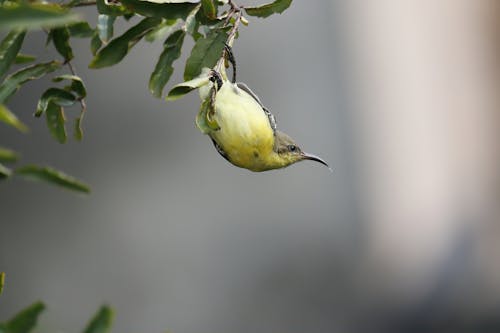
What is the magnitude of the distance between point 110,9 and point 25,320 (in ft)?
1.25

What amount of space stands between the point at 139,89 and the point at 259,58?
1.34 ft

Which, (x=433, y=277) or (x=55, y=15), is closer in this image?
(x=55, y=15)

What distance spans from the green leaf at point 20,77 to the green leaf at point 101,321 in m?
0.32

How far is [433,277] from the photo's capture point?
329 centimetres

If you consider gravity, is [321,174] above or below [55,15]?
below

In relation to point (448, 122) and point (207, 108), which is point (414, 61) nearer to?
point (448, 122)

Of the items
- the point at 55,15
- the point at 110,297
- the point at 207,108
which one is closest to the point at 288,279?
the point at 110,297

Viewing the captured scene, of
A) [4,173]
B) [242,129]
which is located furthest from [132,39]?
[4,173]

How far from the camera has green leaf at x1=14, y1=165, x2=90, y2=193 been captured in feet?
2.02

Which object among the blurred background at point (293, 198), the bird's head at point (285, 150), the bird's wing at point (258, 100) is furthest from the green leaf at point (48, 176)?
the blurred background at point (293, 198)

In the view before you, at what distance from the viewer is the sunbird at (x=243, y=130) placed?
44.8 inches

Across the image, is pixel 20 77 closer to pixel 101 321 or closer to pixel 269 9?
pixel 269 9

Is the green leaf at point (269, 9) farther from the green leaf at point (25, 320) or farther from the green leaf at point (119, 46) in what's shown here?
the green leaf at point (25, 320)

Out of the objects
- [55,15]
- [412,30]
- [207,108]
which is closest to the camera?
[55,15]
